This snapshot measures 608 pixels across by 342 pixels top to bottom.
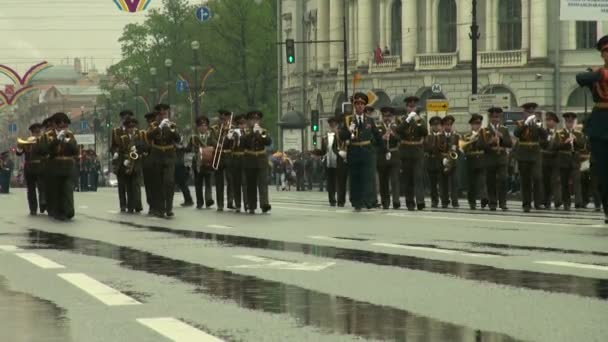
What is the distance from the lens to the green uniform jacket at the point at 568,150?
31.5m

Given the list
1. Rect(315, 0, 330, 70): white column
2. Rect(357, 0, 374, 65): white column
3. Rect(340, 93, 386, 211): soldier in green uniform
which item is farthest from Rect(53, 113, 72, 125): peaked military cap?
Rect(315, 0, 330, 70): white column

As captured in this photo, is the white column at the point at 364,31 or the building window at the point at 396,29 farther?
the white column at the point at 364,31

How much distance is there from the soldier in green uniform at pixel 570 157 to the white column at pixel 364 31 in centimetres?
6721

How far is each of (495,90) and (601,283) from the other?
Result: 252 ft

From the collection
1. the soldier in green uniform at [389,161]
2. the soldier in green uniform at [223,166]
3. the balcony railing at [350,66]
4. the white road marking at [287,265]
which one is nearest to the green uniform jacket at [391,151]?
the soldier in green uniform at [389,161]

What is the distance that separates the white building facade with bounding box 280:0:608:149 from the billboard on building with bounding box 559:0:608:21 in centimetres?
3956

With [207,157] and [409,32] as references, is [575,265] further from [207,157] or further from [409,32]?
[409,32]

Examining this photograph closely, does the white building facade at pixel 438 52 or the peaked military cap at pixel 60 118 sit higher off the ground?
the white building facade at pixel 438 52

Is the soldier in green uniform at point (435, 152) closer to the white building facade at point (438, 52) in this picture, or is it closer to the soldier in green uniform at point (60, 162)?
the soldier in green uniform at point (60, 162)

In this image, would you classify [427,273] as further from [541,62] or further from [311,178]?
[541,62]

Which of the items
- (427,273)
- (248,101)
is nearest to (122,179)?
(427,273)

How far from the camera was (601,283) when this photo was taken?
41.3ft

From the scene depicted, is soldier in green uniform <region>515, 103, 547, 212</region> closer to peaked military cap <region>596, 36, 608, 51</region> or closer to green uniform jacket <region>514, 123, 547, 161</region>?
green uniform jacket <region>514, 123, 547, 161</region>

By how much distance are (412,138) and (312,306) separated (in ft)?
67.2
